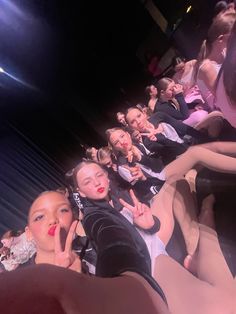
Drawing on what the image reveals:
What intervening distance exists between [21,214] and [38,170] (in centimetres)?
20

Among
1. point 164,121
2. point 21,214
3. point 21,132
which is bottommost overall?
point 164,121

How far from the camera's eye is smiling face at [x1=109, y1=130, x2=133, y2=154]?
126 cm

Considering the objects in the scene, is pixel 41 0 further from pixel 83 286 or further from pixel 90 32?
pixel 83 286

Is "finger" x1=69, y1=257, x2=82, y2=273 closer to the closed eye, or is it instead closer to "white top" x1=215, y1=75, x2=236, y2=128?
the closed eye

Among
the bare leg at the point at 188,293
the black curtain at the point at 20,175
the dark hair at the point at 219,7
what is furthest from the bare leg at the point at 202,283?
the dark hair at the point at 219,7

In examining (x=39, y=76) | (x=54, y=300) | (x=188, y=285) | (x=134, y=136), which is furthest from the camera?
(x=39, y=76)

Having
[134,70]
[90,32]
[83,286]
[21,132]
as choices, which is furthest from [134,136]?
[83,286]

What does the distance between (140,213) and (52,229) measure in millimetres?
241

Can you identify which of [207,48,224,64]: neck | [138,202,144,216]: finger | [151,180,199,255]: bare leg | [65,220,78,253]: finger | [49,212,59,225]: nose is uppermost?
[49,212,59,225]: nose

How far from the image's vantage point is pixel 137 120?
4.32 feet

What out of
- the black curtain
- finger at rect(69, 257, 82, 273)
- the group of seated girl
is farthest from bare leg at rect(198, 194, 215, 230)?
the black curtain

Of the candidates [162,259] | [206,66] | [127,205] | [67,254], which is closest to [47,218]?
[67,254]

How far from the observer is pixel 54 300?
1.86 ft

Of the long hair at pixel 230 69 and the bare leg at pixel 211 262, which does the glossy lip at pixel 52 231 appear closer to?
the bare leg at pixel 211 262
